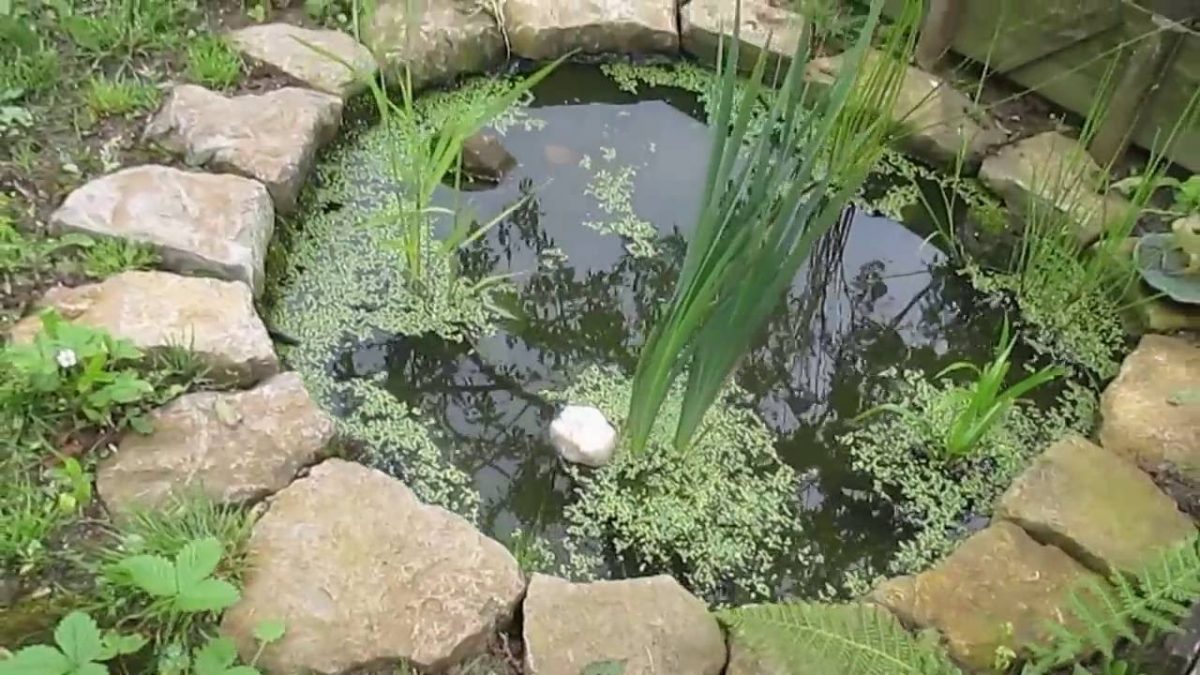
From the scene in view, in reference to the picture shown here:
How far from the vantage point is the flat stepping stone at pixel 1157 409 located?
2076 mm

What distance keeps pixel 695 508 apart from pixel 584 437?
0.23 metres

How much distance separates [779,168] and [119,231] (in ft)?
3.96

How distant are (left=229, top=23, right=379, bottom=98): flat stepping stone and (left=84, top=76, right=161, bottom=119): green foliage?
0.84 ft

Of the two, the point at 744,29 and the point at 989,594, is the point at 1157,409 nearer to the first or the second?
the point at 989,594

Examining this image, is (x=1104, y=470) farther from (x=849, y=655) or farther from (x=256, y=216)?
(x=256, y=216)

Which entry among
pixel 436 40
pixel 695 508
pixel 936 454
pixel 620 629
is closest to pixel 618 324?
pixel 695 508

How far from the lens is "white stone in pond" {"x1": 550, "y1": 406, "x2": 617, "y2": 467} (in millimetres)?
2031

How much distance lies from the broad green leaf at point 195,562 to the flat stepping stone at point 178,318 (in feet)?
1.49

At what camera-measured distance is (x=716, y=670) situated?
1.66 meters

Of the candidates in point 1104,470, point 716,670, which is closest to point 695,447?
point 716,670

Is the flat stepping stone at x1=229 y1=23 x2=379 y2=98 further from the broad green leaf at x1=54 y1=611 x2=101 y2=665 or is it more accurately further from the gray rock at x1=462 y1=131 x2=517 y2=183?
the broad green leaf at x1=54 y1=611 x2=101 y2=665

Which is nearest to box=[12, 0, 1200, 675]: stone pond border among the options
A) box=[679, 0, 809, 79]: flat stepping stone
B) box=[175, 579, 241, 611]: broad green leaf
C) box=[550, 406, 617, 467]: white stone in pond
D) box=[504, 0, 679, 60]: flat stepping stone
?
box=[175, 579, 241, 611]: broad green leaf

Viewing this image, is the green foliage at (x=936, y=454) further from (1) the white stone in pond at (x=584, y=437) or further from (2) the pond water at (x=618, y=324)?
(1) the white stone in pond at (x=584, y=437)

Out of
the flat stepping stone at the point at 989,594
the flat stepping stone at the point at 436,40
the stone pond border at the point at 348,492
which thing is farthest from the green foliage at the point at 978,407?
the flat stepping stone at the point at 436,40
